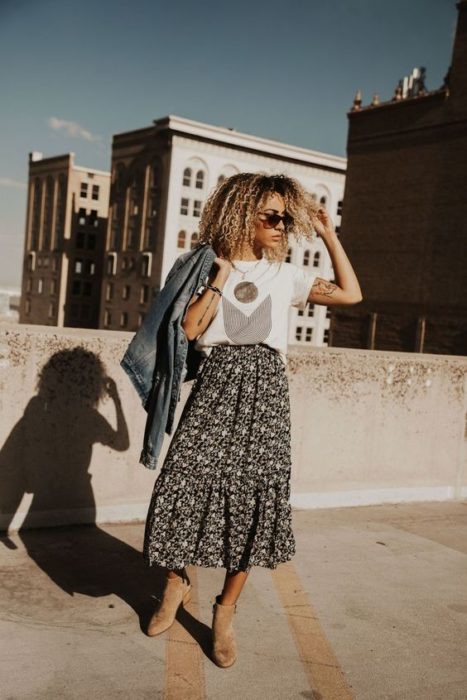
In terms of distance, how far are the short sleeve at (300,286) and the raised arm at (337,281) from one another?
2 cm

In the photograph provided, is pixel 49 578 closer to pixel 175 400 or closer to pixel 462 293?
pixel 175 400

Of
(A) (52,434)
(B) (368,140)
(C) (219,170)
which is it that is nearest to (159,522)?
(A) (52,434)

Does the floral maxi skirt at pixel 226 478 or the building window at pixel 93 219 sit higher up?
the building window at pixel 93 219

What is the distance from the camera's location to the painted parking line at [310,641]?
2.88 m

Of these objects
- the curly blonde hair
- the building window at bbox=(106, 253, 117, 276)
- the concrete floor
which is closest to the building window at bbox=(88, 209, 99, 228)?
the building window at bbox=(106, 253, 117, 276)

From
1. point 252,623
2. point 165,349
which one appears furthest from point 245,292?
point 252,623

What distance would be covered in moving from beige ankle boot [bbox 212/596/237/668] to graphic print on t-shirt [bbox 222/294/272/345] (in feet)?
3.76

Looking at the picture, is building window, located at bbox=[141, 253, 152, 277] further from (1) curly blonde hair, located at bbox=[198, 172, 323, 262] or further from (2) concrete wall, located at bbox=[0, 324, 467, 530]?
(1) curly blonde hair, located at bbox=[198, 172, 323, 262]

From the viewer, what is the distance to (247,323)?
10.5 feet

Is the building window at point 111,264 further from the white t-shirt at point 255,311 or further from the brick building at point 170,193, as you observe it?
the white t-shirt at point 255,311

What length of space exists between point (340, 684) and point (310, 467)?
256cm

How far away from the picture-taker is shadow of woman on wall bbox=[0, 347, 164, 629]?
4297 millimetres

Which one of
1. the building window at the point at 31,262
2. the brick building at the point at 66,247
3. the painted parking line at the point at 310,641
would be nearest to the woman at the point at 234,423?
the painted parking line at the point at 310,641

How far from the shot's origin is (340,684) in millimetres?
2908
